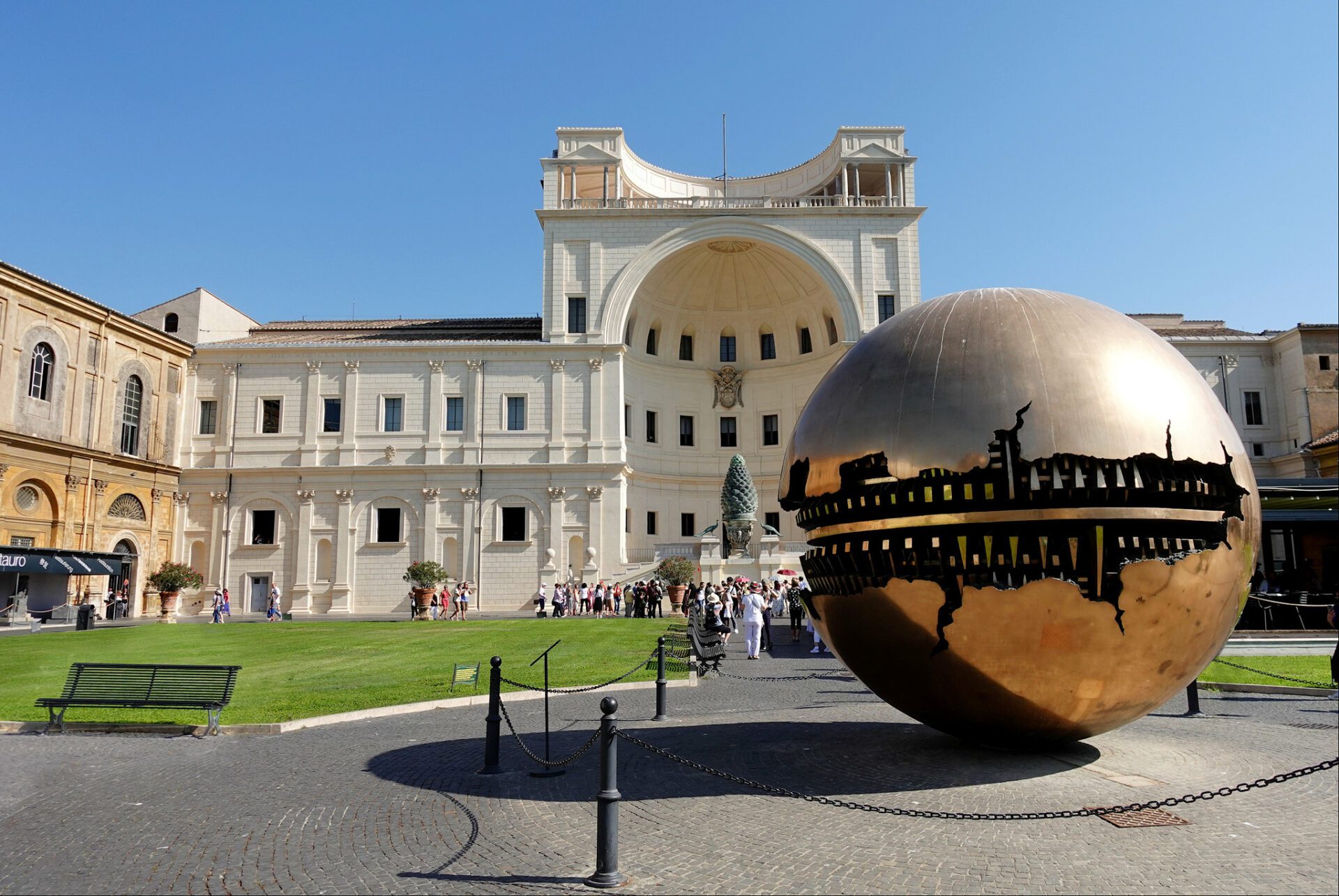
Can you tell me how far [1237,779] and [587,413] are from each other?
40.2m

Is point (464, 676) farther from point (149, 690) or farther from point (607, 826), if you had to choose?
point (607, 826)

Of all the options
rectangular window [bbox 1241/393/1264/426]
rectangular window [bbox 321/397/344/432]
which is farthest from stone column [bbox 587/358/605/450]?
rectangular window [bbox 1241/393/1264/426]

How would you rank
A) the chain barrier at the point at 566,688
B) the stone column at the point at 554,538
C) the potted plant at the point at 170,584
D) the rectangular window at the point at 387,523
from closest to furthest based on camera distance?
1. the chain barrier at the point at 566,688
2. the potted plant at the point at 170,584
3. the stone column at the point at 554,538
4. the rectangular window at the point at 387,523

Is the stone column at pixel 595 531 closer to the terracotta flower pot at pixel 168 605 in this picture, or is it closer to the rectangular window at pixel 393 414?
the rectangular window at pixel 393 414

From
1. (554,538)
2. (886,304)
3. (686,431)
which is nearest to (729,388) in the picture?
(686,431)

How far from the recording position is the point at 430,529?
45.3m

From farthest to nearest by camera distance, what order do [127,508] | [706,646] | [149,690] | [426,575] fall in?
[127,508] → [426,575] → [706,646] → [149,690]

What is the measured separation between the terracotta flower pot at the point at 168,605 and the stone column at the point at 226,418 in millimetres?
8952

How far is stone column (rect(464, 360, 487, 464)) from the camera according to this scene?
45.8 m

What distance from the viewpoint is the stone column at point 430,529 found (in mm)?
45188

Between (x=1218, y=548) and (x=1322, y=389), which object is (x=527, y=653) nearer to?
(x=1218, y=548)

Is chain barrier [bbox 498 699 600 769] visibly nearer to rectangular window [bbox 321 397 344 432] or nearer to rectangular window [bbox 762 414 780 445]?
rectangular window [bbox 321 397 344 432]

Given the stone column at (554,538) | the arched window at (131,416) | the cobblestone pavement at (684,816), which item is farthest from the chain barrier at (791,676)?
the arched window at (131,416)

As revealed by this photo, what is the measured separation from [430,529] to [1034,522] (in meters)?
41.9
